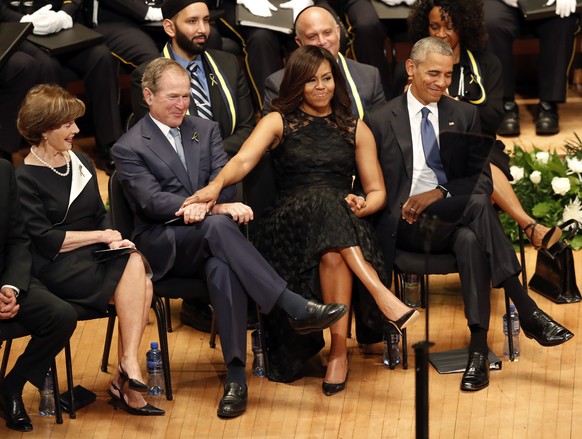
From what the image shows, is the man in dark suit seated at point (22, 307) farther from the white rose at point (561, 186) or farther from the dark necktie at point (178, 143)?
the white rose at point (561, 186)

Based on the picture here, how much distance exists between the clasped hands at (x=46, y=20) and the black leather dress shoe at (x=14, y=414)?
8.90 feet

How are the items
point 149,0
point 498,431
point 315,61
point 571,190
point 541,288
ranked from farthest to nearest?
1. point 149,0
2. point 571,190
3. point 541,288
4. point 315,61
5. point 498,431

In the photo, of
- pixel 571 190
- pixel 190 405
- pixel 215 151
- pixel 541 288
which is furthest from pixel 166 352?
pixel 571 190

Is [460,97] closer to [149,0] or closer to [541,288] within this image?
[541,288]

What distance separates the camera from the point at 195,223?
5375 mm

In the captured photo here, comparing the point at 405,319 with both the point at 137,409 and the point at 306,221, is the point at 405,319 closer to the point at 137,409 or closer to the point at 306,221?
the point at 306,221

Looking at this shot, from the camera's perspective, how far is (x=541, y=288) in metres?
6.21

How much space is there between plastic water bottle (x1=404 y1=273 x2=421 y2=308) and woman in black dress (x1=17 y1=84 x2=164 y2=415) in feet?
4.78

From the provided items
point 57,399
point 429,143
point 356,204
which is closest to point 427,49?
point 429,143

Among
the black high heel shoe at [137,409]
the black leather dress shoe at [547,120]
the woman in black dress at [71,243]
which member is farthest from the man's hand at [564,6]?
the black high heel shoe at [137,409]

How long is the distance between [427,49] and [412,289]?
120 centimetres

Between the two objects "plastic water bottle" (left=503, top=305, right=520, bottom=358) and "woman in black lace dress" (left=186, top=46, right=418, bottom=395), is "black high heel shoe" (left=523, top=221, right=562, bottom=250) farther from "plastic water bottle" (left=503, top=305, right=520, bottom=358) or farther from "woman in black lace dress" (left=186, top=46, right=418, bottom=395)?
"woman in black lace dress" (left=186, top=46, right=418, bottom=395)

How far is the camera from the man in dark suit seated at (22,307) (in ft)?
16.2

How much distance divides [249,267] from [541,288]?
1711 mm
